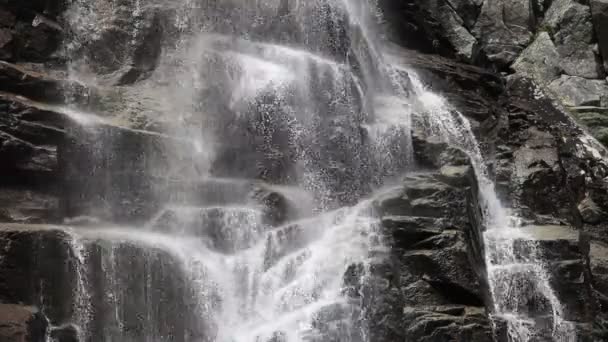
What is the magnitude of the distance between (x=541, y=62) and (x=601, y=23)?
3485 mm

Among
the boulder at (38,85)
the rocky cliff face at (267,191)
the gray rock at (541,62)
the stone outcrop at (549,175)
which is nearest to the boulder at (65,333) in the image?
the rocky cliff face at (267,191)

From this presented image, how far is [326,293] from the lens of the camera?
14242 mm

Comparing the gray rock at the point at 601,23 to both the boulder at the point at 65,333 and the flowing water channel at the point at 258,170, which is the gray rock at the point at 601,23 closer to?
the flowing water channel at the point at 258,170

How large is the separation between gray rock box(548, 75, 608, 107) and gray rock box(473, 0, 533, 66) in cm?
221

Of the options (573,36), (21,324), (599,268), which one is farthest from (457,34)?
(21,324)

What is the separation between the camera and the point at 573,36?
96.9ft

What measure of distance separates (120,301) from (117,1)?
981 centimetres

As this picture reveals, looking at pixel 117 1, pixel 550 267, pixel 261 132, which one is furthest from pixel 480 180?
pixel 117 1

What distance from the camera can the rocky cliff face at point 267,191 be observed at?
1412 cm

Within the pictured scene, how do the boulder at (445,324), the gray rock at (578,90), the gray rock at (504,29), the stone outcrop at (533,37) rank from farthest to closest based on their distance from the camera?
the gray rock at (504,29)
the stone outcrop at (533,37)
the gray rock at (578,90)
the boulder at (445,324)

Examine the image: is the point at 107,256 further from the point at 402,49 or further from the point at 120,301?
the point at 402,49

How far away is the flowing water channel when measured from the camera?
14.6 meters

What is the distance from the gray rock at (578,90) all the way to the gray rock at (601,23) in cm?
191

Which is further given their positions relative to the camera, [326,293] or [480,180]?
[480,180]
